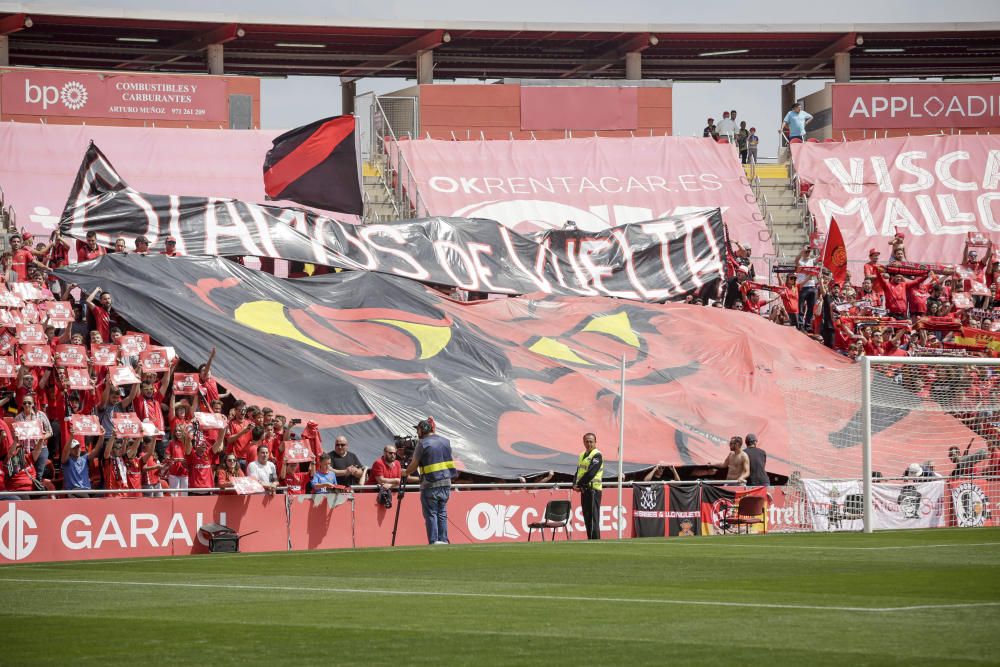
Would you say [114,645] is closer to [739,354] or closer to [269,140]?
[739,354]

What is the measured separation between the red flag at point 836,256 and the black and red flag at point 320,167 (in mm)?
10926

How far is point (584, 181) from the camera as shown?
124 ft

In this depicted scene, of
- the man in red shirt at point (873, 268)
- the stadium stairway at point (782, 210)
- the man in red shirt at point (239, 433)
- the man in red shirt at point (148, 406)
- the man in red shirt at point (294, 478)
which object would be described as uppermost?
the stadium stairway at point (782, 210)

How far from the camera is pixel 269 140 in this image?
37094mm

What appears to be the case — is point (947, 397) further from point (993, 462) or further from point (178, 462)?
point (178, 462)

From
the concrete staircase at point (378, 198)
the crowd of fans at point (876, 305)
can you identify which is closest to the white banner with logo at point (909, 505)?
the crowd of fans at point (876, 305)

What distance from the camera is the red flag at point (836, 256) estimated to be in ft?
104

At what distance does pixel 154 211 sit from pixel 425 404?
6484mm

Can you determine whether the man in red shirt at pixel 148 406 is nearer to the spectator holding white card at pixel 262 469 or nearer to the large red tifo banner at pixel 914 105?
the spectator holding white card at pixel 262 469

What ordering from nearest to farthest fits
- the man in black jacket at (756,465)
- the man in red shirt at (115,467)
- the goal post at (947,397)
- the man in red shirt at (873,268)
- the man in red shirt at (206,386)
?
1. the man in red shirt at (115,467)
2. the man in red shirt at (206,386)
3. the man in black jacket at (756,465)
4. the goal post at (947,397)
5. the man in red shirt at (873,268)

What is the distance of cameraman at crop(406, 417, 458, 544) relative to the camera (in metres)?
17.8

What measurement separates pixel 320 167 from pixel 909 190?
60.5 ft

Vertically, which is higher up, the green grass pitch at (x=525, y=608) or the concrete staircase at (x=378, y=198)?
the concrete staircase at (x=378, y=198)

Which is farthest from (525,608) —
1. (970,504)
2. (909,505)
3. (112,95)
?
(112,95)
